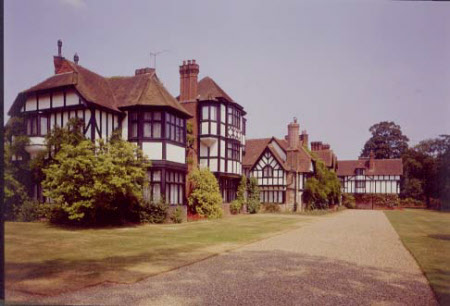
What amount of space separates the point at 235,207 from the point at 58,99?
658 inches

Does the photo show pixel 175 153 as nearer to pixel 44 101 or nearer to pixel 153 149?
pixel 153 149

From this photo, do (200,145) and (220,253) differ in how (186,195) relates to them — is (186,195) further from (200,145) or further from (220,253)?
(220,253)

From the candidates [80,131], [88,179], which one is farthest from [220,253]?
[80,131]

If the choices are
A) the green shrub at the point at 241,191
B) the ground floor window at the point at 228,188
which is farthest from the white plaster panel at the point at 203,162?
the green shrub at the point at 241,191

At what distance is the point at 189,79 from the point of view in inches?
952

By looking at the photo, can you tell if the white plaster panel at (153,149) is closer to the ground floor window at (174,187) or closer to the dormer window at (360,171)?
the ground floor window at (174,187)

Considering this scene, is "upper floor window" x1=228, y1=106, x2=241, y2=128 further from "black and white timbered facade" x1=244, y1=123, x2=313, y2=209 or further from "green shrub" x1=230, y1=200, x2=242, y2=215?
"black and white timbered facade" x1=244, y1=123, x2=313, y2=209

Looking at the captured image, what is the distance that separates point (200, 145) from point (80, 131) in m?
11.0

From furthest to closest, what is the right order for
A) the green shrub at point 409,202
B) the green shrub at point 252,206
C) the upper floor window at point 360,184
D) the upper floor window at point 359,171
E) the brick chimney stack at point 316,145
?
the brick chimney stack at point 316,145
the upper floor window at point 360,184
the upper floor window at point 359,171
the green shrub at point 252,206
the green shrub at point 409,202

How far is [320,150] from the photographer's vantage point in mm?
41781

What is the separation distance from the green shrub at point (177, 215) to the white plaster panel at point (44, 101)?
8.16 meters

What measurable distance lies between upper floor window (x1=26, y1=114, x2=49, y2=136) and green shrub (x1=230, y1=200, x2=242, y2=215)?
16551 millimetres

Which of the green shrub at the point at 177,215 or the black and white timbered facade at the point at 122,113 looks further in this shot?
the green shrub at the point at 177,215

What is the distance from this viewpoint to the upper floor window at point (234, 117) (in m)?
25.8
